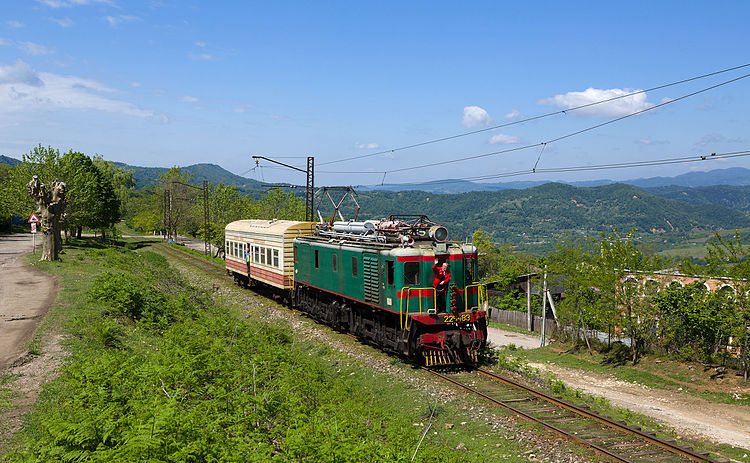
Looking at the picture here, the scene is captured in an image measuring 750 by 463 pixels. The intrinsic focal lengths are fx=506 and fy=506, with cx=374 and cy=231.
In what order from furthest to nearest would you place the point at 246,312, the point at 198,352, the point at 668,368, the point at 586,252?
1. the point at 246,312
2. the point at 586,252
3. the point at 668,368
4. the point at 198,352

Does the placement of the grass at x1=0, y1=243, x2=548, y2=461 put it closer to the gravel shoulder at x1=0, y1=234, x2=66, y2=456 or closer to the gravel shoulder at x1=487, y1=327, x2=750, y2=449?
the gravel shoulder at x1=0, y1=234, x2=66, y2=456

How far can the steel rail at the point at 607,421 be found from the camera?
9.64 m

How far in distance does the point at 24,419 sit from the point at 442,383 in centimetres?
976

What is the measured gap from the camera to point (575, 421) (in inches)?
452

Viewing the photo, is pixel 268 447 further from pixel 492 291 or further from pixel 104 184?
pixel 104 184

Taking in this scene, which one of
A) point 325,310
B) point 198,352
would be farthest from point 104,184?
point 198,352

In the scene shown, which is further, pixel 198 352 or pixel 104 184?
pixel 104 184

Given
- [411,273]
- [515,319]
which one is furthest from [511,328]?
[411,273]

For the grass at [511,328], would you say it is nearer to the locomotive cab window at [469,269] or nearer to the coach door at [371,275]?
the locomotive cab window at [469,269]

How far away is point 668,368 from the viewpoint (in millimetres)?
16609

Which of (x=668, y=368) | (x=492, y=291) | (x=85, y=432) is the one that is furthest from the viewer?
(x=492, y=291)

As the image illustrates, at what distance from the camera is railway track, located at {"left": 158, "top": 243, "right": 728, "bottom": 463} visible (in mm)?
9727

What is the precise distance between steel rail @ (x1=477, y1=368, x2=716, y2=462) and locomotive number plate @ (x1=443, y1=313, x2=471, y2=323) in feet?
5.63

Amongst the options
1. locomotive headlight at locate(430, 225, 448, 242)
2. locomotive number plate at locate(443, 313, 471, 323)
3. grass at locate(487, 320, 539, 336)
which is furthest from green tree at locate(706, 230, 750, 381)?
grass at locate(487, 320, 539, 336)
